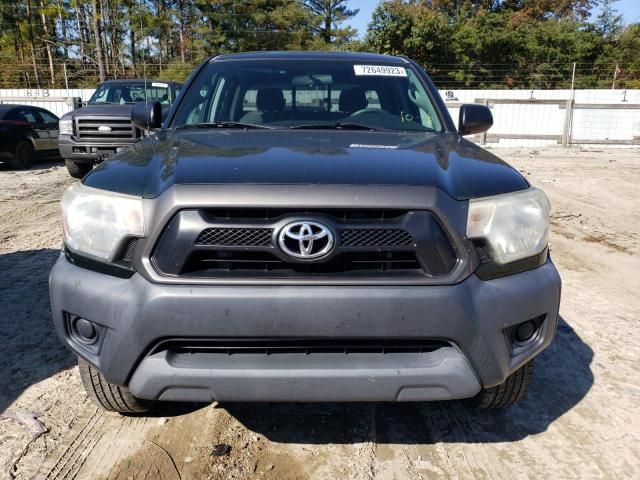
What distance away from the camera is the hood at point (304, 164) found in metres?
1.98

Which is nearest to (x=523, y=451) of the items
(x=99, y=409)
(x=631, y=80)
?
(x=99, y=409)

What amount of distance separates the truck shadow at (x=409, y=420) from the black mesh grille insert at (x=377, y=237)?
99 cm

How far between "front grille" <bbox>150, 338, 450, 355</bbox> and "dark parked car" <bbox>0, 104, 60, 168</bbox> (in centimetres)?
1116

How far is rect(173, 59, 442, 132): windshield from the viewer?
312 cm

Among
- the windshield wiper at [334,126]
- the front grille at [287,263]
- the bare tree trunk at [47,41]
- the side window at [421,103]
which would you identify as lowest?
the front grille at [287,263]

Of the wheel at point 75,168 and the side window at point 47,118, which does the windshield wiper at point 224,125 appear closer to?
the wheel at point 75,168

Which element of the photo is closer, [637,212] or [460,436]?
[460,436]

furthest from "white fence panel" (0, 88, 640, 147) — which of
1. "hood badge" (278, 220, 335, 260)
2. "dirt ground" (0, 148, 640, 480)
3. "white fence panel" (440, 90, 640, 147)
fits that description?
"hood badge" (278, 220, 335, 260)

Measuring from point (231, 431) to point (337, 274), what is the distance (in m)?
1.04

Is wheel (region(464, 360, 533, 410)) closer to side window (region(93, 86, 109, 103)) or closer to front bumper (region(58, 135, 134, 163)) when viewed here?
front bumper (region(58, 135, 134, 163))

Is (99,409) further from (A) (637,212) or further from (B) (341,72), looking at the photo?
(A) (637,212)

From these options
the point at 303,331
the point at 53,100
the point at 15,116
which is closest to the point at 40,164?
the point at 15,116

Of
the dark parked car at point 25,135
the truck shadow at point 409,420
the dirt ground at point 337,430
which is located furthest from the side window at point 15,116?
the truck shadow at point 409,420

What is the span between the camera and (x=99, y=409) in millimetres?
2660
